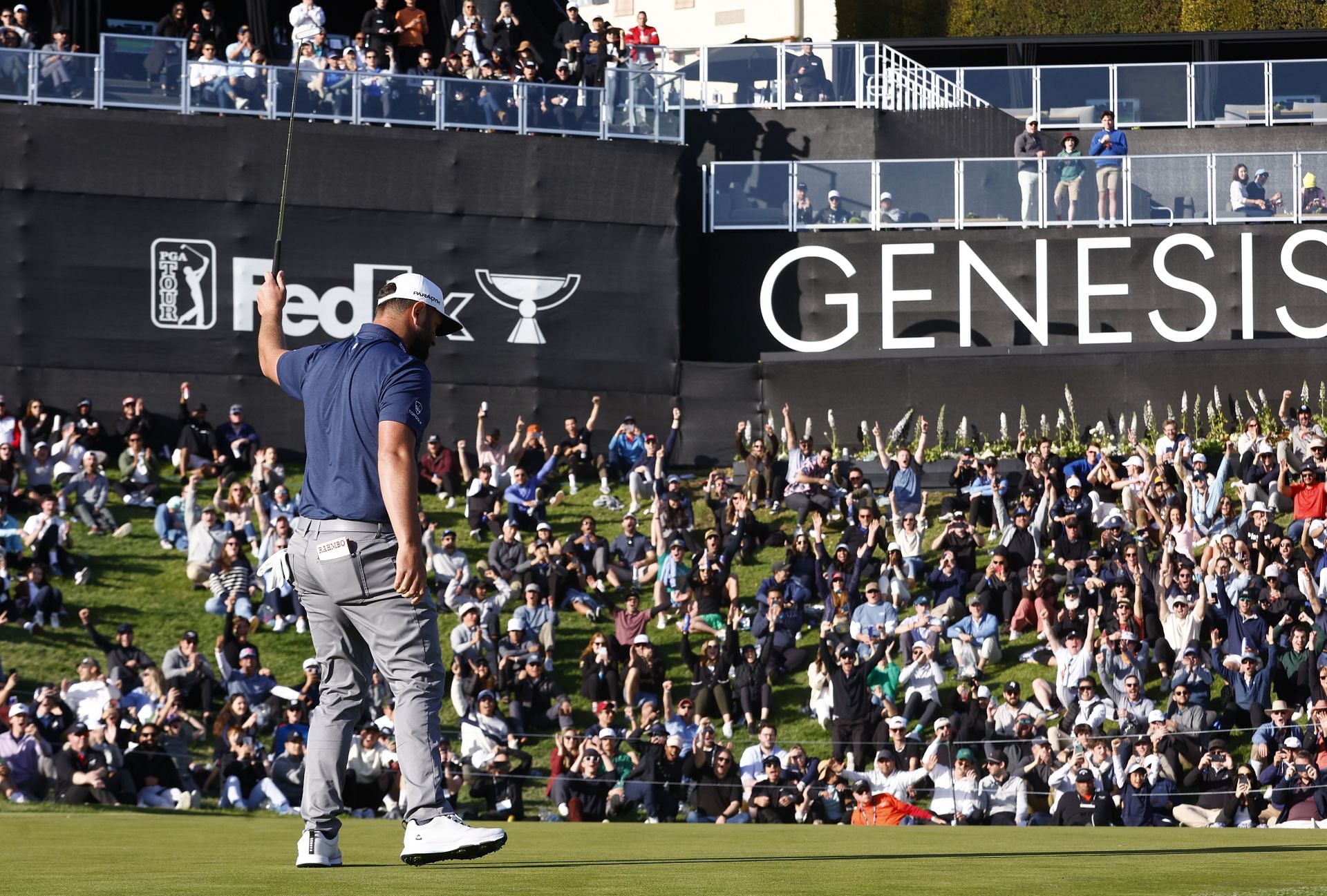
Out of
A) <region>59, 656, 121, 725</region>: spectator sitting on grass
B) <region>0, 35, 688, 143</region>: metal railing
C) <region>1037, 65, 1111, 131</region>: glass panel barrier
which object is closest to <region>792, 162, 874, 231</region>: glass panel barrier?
<region>0, 35, 688, 143</region>: metal railing

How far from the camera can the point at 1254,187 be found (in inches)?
1180

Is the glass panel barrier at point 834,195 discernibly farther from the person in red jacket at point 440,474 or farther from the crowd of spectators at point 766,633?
the person in red jacket at point 440,474

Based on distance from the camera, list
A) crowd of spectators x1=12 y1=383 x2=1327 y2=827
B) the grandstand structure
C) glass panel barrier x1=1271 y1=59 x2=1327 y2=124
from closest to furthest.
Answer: crowd of spectators x1=12 y1=383 x2=1327 y2=827, the grandstand structure, glass panel barrier x1=1271 y1=59 x2=1327 y2=124

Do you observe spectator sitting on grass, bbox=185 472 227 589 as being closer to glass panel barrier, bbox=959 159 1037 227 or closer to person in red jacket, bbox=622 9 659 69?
person in red jacket, bbox=622 9 659 69

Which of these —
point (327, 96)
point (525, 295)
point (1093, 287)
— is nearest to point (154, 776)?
point (525, 295)

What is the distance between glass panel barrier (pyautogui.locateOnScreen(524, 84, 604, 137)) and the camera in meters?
29.8

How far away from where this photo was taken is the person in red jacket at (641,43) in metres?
32.4

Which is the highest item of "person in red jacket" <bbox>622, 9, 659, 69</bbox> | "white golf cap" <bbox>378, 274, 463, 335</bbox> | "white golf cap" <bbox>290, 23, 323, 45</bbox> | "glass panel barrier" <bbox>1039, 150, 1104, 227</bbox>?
"person in red jacket" <bbox>622, 9, 659, 69</bbox>

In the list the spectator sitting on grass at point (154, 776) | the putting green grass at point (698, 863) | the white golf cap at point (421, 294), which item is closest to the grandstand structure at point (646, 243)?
the spectator sitting on grass at point (154, 776)

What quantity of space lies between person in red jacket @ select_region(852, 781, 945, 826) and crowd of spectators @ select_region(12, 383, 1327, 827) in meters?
0.04

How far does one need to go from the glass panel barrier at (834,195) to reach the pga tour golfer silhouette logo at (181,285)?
32.4 ft

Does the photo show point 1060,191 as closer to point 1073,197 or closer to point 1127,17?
point 1073,197

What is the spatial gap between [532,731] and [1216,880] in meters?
14.4

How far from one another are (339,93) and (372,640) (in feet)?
78.0
